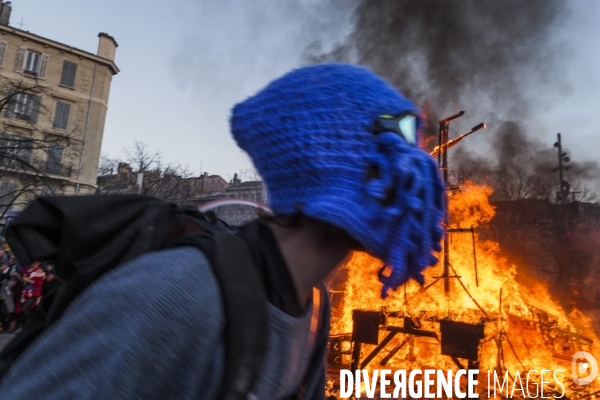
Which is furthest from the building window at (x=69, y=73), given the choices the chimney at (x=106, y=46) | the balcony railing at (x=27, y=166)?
the balcony railing at (x=27, y=166)

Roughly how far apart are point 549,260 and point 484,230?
928cm

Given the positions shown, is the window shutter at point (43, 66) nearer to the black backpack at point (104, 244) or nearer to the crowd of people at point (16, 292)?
the crowd of people at point (16, 292)

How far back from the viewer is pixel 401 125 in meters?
1.09

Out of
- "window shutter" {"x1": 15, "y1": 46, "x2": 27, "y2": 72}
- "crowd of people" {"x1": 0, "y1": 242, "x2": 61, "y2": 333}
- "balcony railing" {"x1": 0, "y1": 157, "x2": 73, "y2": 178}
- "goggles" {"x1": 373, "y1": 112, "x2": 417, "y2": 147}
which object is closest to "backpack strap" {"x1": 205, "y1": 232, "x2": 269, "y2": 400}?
"goggles" {"x1": 373, "y1": 112, "x2": 417, "y2": 147}

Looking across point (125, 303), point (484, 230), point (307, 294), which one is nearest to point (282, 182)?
point (307, 294)

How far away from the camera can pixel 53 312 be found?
2.82 ft

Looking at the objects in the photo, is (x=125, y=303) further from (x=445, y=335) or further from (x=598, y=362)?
(x=598, y=362)

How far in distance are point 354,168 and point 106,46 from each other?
40569mm

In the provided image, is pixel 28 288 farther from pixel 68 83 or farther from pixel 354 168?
pixel 68 83

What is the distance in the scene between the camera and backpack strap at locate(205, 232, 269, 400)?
713 millimetres

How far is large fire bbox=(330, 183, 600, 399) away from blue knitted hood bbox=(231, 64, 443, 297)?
7.39 metres

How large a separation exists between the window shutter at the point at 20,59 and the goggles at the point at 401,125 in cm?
3931

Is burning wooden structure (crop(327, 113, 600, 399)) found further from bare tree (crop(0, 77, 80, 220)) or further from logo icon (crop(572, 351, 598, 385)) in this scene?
bare tree (crop(0, 77, 80, 220))

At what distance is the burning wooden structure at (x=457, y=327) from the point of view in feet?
28.5
